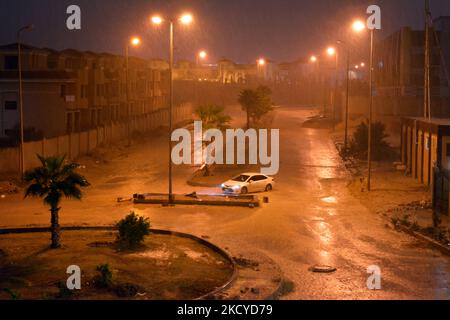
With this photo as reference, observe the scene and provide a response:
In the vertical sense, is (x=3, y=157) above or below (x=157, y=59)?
below

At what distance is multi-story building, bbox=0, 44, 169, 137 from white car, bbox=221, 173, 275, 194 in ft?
65.9

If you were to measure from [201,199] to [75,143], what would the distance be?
16830mm

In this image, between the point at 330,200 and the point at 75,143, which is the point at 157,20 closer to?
the point at 330,200

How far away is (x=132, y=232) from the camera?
21797 millimetres

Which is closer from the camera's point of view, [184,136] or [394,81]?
[184,136]

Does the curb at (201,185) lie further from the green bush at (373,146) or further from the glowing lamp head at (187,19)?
the green bush at (373,146)

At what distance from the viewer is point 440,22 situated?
249 feet

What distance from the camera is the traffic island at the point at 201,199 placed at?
30.6 m

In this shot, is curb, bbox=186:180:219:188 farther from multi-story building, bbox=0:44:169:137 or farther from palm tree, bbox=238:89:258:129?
palm tree, bbox=238:89:258:129

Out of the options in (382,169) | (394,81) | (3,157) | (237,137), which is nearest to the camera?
(3,157)

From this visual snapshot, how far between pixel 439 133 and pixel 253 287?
66.8ft

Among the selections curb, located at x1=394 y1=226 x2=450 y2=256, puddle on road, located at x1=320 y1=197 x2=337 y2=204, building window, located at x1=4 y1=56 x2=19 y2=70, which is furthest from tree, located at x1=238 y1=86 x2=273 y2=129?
curb, located at x1=394 y1=226 x2=450 y2=256

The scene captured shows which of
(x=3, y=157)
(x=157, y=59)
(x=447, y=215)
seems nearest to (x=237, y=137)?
(x=3, y=157)
